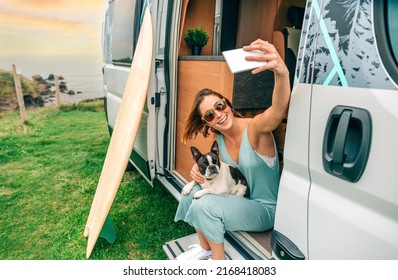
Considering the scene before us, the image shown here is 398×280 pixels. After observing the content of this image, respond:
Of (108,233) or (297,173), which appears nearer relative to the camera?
(297,173)

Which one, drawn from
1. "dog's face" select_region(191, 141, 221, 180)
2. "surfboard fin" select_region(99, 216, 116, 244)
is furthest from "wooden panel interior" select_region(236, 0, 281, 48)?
"surfboard fin" select_region(99, 216, 116, 244)

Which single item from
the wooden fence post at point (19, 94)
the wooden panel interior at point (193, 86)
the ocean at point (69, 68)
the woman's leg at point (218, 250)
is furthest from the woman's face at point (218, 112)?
the wooden fence post at point (19, 94)

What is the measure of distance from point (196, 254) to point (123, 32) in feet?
9.03

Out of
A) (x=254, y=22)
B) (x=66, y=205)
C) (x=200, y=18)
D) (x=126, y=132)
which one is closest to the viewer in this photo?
(x=126, y=132)

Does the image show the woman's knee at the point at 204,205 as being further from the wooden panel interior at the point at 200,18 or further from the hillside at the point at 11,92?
the hillside at the point at 11,92

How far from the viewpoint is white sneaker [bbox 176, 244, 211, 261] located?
2.05 meters

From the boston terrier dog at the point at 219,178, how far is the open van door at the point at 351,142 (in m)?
0.72

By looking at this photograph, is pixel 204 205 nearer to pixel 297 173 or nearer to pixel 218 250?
pixel 218 250

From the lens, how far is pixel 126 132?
8.51 feet

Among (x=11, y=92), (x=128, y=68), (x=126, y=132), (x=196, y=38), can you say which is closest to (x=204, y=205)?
(x=126, y=132)

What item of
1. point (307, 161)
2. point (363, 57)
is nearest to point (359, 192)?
point (307, 161)

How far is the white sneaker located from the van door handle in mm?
1238

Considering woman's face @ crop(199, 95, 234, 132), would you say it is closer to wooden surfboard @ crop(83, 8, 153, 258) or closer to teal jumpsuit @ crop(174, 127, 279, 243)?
teal jumpsuit @ crop(174, 127, 279, 243)

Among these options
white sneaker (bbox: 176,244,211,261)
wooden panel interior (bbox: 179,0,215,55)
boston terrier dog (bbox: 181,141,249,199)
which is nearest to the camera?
boston terrier dog (bbox: 181,141,249,199)
